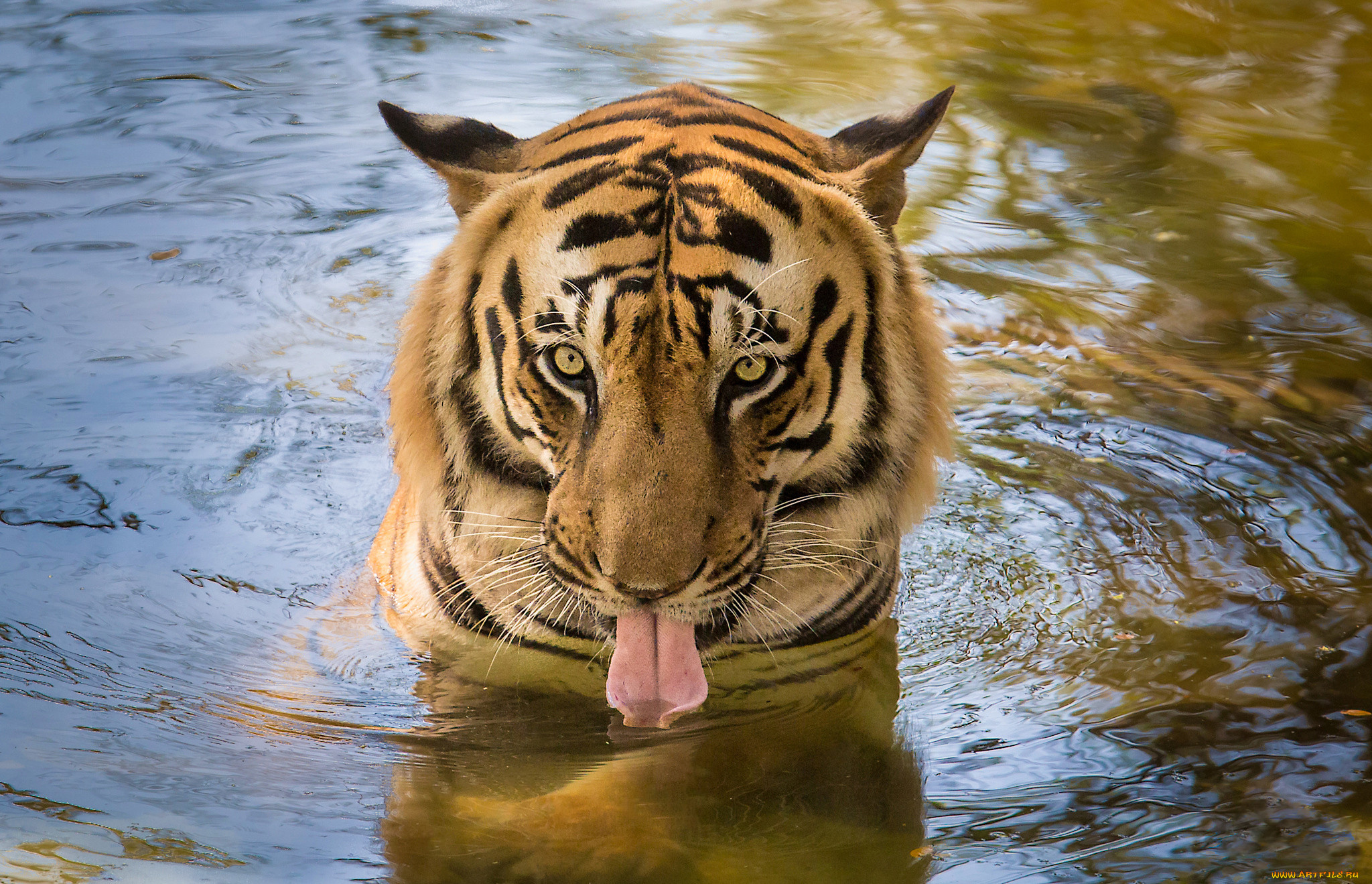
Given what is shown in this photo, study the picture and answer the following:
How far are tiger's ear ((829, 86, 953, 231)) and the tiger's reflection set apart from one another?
1.26 metres

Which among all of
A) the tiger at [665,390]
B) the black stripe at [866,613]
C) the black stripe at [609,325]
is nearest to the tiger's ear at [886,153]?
the tiger at [665,390]

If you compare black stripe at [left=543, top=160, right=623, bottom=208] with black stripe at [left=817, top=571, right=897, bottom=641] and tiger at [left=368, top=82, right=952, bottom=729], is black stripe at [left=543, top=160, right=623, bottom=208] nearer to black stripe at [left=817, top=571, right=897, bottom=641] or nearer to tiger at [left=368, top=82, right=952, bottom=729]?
tiger at [left=368, top=82, right=952, bottom=729]

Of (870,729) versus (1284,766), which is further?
(870,729)

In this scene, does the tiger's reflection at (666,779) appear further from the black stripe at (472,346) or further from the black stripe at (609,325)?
the black stripe at (609,325)

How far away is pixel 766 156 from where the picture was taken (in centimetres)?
355

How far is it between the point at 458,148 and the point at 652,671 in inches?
58.0

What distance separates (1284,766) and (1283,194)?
4.38 metres

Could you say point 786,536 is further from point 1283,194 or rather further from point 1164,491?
point 1283,194

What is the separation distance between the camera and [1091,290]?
6.20 meters

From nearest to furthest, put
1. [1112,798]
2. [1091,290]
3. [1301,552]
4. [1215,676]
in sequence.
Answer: [1112,798], [1215,676], [1301,552], [1091,290]

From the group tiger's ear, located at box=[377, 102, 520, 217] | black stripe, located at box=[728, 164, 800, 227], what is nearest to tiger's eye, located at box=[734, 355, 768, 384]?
black stripe, located at box=[728, 164, 800, 227]

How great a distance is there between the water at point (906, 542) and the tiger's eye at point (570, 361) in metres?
1.01

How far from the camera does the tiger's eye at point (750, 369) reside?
125 inches

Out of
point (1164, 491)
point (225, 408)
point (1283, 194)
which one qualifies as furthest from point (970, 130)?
point (225, 408)
